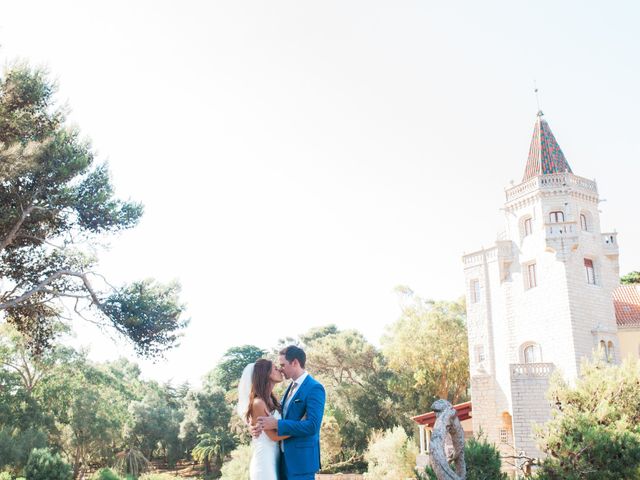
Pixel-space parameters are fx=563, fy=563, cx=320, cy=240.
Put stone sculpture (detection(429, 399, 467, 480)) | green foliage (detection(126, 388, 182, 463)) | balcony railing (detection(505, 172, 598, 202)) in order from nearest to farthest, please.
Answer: stone sculpture (detection(429, 399, 467, 480)) → balcony railing (detection(505, 172, 598, 202)) → green foliage (detection(126, 388, 182, 463))

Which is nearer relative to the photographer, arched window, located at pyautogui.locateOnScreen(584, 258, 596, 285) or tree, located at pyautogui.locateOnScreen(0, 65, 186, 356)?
tree, located at pyautogui.locateOnScreen(0, 65, 186, 356)

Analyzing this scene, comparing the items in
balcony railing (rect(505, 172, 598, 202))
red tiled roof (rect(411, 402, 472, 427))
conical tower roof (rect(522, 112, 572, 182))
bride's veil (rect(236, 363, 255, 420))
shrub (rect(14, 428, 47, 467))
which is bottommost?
shrub (rect(14, 428, 47, 467))

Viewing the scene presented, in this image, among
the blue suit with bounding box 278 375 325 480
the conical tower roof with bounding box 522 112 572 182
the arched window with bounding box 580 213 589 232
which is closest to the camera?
the blue suit with bounding box 278 375 325 480

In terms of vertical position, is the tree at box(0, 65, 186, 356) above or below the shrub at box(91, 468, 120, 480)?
above

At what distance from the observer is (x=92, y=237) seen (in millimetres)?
15133

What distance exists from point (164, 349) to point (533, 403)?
544 inches

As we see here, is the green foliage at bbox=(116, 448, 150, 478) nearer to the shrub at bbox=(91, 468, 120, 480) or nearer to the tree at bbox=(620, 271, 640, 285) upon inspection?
the shrub at bbox=(91, 468, 120, 480)

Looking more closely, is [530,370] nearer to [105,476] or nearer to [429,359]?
[429,359]

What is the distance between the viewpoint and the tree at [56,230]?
13492 millimetres

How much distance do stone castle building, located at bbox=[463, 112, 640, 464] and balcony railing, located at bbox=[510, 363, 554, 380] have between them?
38mm

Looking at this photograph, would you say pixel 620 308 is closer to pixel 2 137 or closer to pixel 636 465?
pixel 636 465

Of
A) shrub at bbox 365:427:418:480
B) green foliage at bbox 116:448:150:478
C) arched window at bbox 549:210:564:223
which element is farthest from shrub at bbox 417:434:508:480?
green foliage at bbox 116:448:150:478

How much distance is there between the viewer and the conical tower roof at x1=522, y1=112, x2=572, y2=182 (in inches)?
941

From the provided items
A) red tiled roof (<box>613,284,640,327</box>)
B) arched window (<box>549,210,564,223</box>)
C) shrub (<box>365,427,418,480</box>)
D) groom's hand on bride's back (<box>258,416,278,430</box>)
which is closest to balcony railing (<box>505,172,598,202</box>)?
arched window (<box>549,210,564,223</box>)
